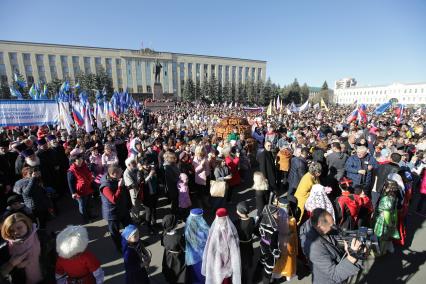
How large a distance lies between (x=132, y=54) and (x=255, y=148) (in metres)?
69.0

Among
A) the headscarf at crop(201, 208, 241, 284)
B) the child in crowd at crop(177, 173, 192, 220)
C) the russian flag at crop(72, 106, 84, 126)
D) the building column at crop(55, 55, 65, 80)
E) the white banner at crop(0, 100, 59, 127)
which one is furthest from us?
the building column at crop(55, 55, 65, 80)

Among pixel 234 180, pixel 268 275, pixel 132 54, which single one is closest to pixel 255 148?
pixel 234 180

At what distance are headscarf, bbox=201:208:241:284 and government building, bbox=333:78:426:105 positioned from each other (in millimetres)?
63953

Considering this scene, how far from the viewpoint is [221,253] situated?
282 cm

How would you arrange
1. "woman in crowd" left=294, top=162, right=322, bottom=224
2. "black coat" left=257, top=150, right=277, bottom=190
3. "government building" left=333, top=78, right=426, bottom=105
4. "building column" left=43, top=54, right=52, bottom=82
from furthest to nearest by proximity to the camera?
"government building" left=333, top=78, right=426, bottom=105 → "building column" left=43, top=54, right=52, bottom=82 → "black coat" left=257, top=150, right=277, bottom=190 → "woman in crowd" left=294, top=162, right=322, bottom=224

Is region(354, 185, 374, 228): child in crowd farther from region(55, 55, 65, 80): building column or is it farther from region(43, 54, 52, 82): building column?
region(43, 54, 52, 82): building column

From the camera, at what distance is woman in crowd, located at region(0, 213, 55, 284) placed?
2.36m

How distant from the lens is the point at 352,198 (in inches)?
155

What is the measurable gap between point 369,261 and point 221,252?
2704 millimetres

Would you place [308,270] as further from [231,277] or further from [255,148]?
[255,148]

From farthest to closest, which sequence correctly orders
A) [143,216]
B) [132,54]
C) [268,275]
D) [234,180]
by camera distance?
[132,54], [234,180], [143,216], [268,275]

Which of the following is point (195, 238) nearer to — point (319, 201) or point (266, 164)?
point (319, 201)

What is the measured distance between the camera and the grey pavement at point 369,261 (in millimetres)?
3664

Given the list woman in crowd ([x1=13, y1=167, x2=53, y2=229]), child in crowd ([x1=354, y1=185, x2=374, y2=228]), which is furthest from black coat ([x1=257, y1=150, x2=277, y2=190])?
woman in crowd ([x1=13, y1=167, x2=53, y2=229])
